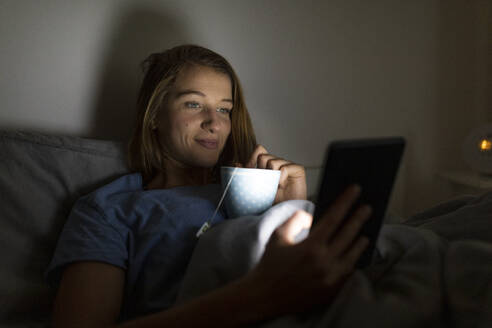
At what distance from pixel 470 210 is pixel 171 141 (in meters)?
0.72

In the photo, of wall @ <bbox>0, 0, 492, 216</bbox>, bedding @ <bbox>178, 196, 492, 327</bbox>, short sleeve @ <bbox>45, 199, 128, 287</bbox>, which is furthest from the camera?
wall @ <bbox>0, 0, 492, 216</bbox>

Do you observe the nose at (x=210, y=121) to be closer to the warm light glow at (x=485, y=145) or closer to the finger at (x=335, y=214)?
the finger at (x=335, y=214)

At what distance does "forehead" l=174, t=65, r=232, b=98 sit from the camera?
3.40 feet

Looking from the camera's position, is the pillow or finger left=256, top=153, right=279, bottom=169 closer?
the pillow

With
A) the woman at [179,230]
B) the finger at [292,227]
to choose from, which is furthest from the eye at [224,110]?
the finger at [292,227]

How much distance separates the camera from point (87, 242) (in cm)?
79

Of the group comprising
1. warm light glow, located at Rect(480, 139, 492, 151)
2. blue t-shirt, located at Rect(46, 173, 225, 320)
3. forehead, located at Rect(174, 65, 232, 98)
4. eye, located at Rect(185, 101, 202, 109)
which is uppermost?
forehead, located at Rect(174, 65, 232, 98)

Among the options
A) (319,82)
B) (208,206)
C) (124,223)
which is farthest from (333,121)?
(124,223)

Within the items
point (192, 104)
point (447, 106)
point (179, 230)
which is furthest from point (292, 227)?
point (447, 106)

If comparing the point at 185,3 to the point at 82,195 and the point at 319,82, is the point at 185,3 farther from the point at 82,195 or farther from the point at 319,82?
the point at 82,195

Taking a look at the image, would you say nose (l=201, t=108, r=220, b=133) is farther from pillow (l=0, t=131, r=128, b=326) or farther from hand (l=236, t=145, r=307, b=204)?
pillow (l=0, t=131, r=128, b=326)

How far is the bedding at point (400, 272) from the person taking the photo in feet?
1.56

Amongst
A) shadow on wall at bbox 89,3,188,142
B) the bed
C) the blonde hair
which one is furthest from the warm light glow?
shadow on wall at bbox 89,3,188,142

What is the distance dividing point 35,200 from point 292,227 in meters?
0.65
